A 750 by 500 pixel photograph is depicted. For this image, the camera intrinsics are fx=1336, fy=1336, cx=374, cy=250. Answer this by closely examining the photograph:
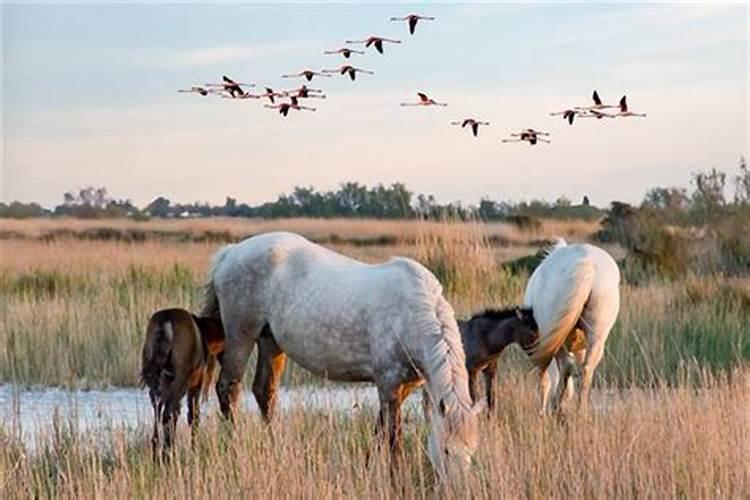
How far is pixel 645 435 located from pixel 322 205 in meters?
33.8

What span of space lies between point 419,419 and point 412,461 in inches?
65.5

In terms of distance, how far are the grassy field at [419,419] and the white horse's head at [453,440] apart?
0.12 m

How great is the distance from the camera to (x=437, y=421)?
6895mm

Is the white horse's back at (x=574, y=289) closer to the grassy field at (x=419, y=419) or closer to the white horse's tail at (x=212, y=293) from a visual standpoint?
the grassy field at (x=419, y=419)

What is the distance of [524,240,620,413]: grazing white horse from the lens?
9867 mm

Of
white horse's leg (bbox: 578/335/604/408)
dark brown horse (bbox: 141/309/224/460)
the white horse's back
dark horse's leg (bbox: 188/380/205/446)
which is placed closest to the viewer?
dark brown horse (bbox: 141/309/224/460)

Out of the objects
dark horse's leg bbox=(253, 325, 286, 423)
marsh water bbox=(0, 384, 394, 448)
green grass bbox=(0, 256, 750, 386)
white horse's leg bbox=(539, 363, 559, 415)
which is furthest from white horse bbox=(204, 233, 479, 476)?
green grass bbox=(0, 256, 750, 386)

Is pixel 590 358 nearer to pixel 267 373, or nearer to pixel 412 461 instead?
pixel 267 373

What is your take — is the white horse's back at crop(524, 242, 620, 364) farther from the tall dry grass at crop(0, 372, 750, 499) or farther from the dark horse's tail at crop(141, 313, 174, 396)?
the dark horse's tail at crop(141, 313, 174, 396)

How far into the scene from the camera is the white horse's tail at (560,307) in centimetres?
983

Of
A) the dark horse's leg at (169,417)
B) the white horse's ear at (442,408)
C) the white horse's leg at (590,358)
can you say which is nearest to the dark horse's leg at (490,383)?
the white horse's leg at (590,358)

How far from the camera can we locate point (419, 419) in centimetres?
898

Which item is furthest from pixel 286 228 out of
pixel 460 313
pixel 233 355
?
pixel 233 355

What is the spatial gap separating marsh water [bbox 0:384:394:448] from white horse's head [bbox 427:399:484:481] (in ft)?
5.07
